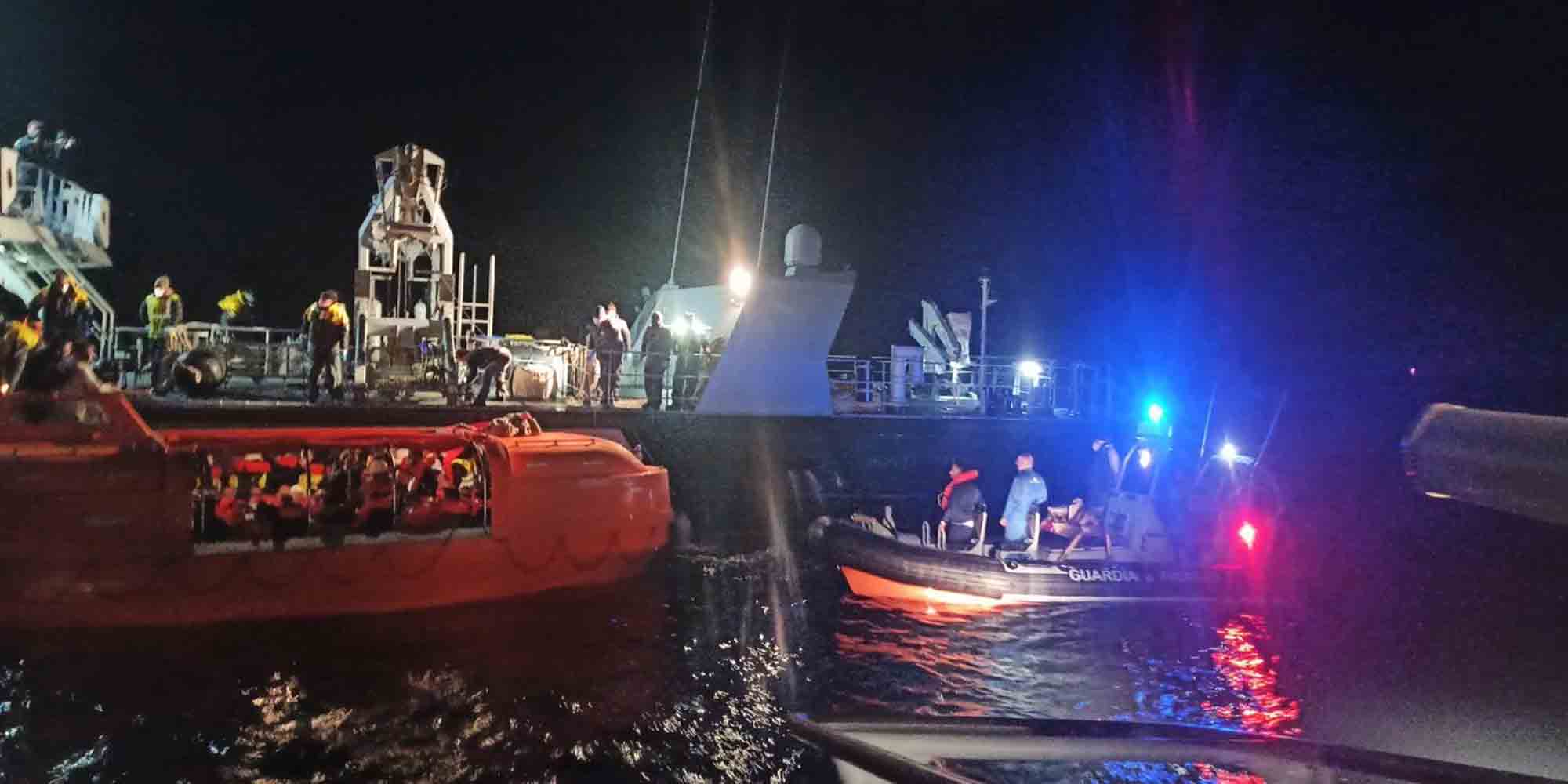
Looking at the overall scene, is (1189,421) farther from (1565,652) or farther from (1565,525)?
(1565,652)

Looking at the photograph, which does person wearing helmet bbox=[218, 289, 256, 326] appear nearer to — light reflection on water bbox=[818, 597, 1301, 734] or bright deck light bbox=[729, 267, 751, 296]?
bright deck light bbox=[729, 267, 751, 296]

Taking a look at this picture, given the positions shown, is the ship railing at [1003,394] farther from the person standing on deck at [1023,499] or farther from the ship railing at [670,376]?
the person standing on deck at [1023,499]

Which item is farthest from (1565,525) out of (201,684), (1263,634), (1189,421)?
(201,684)

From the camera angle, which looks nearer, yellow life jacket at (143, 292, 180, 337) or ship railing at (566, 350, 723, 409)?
yellow life jacket at (143, 292, 180, 337)

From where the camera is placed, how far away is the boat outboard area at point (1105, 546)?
32.4 feet

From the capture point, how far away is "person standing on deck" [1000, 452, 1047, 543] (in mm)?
10445

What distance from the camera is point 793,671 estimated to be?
8.09 metres

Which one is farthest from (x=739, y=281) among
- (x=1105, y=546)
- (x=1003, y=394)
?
(x=1105, y=546)

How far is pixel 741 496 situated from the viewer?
14.1 metres

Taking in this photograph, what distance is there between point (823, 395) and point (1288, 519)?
23.7 ft

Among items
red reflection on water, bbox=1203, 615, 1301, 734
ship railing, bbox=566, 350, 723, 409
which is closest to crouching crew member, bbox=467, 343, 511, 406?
ship railing, bbox=566, 350, 723, 409

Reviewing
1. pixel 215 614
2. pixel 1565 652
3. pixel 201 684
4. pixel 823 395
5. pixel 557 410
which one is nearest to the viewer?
pixel 201 684

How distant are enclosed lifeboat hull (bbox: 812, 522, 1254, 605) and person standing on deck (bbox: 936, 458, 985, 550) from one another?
0.55 metres

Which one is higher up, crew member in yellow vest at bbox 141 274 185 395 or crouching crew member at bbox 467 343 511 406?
crew member in yellow vest at bbox 141 274 185 395
